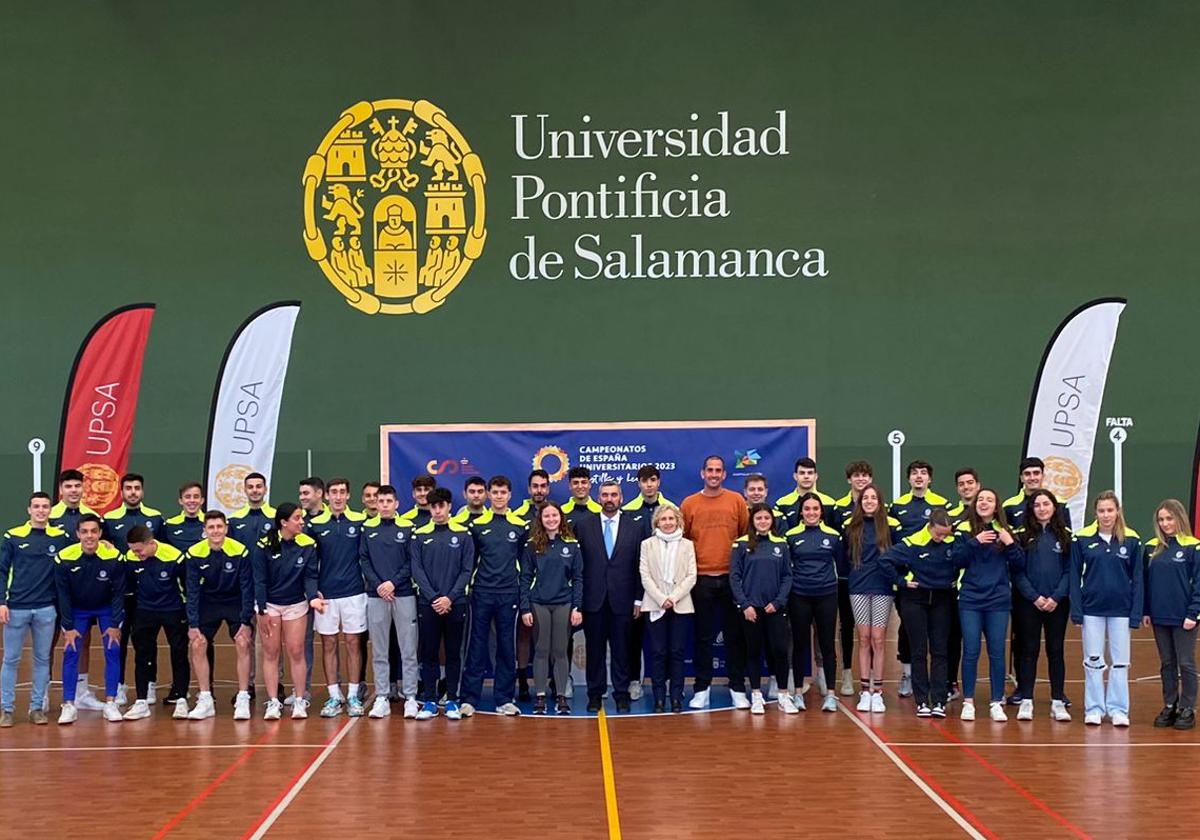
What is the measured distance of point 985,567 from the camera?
28.2 feet

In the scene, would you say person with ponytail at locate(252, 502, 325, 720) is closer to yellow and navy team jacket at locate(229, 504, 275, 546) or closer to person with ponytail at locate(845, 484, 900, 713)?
yellow and navy team jacket at locate(229, 504, 275, 546)

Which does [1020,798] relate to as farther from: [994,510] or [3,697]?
[3,697]

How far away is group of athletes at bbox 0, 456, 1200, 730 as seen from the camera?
859 cm

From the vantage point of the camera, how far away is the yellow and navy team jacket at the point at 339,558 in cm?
888

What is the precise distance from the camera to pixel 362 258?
14344mm

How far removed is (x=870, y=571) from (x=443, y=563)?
294 cm

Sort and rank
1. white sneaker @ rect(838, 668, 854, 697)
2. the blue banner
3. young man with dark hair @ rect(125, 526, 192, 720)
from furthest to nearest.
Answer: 1. the blue banner
2. white sneaker @ rect(838, 668, 854, 697)
3. young man with dark hair @ rect(125, 526, 192, 720)

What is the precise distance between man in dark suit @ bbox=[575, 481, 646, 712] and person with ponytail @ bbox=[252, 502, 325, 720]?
73.5 inches

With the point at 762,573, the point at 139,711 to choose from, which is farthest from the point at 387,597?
the point at 762,573

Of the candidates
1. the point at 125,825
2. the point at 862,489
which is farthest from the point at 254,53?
the point at 125,825

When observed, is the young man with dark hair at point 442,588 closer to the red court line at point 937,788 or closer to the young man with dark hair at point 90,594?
the young man with dark hair at point 90,594

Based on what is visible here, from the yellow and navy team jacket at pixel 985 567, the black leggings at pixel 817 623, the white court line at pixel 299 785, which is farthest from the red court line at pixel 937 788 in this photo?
the white court line at pixel 299 785

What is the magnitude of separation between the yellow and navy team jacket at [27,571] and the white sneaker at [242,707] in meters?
1.48

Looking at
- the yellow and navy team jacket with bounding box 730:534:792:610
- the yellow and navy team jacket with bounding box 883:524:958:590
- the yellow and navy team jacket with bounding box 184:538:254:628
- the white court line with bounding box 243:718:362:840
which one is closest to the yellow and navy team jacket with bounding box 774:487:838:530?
the yellow and navy team jacket with bounding box 730:534:792:610
